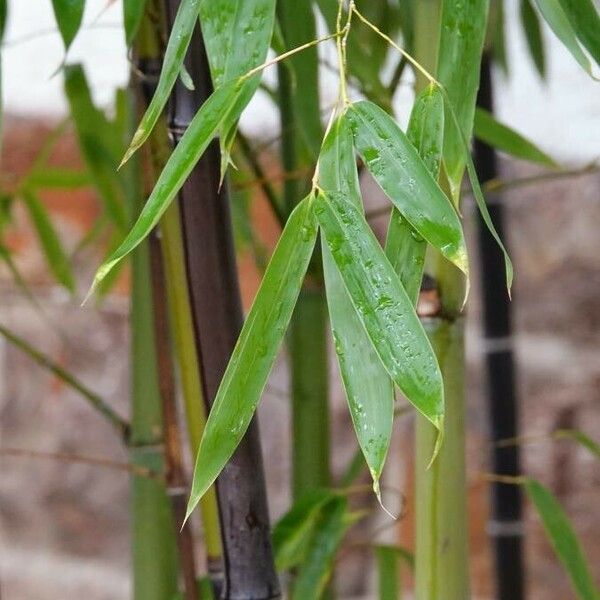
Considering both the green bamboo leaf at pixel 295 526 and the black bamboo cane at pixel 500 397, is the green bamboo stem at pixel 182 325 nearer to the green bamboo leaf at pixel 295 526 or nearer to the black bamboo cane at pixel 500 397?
the green bamboo leaf at pixel 295 526

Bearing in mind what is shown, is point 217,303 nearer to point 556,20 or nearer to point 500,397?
point 556,20

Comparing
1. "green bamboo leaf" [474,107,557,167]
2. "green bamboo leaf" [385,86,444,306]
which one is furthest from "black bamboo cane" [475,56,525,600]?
"green bamboo leaf" [385,86,444,306]

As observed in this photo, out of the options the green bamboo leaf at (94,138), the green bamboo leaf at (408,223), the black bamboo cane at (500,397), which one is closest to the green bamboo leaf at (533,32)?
the black bamboo cane at (500,397)

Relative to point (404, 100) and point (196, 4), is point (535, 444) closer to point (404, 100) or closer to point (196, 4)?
point (404, 100)

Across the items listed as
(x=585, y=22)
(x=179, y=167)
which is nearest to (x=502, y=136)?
(x=585, y=22)

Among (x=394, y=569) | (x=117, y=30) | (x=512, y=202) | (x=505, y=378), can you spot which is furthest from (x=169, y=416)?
(x=117, y=30)

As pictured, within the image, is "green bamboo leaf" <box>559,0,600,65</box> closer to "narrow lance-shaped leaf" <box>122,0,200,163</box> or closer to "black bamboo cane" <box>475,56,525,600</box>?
"narrow lance-shaped leaf" <box>122,0,200,163</box>

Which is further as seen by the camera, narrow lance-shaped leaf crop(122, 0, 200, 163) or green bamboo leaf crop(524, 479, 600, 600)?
green bamboo leaf crop(524, 479, 600, 600)

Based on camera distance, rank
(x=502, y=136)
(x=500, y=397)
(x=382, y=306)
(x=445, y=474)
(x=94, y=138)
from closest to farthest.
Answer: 1. (x=382, y=306)
2. (x=445, y=474)
3. (x=502, y=136)
4. (x=94, y=138)
5. (x=500, y=397)
